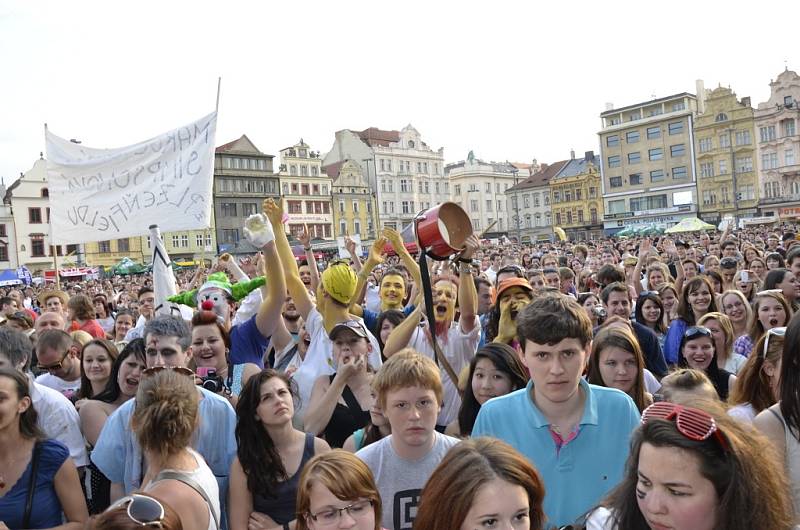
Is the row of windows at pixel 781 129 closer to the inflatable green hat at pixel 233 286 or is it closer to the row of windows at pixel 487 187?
the row of windows at pixel 487 187

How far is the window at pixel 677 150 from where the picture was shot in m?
66.6

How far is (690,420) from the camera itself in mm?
2029

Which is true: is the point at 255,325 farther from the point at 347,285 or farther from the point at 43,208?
the point at 43,208

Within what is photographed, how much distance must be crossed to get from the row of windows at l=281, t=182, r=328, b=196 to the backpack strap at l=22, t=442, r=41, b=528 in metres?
65.8

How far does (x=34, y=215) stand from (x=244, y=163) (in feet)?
65.5

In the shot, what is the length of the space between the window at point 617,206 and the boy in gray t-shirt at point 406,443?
72.4 metres

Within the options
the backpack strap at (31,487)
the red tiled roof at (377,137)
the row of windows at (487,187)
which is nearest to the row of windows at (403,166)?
the red tiled roof at (377,137)

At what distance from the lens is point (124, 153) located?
7703 mm

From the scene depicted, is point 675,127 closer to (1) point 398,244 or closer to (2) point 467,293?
(1) point 398,244

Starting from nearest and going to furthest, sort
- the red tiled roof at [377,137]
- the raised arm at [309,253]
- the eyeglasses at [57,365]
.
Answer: the eyeglasses at [57,365] → the raised arm at [309,253] → the red tiled roof at [377,137]

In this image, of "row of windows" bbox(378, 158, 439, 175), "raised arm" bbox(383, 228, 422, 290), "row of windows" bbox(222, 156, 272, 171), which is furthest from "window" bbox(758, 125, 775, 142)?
"raised arm" bbox(383, 228, 422, 290)

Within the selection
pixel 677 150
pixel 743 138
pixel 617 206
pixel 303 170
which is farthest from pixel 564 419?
pixel 617 206

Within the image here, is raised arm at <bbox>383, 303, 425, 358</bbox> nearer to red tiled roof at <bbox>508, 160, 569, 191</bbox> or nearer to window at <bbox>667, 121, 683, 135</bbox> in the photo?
window at <bbox>667, 121, 683, 135</bbox>

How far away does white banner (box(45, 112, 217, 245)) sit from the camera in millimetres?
7230
